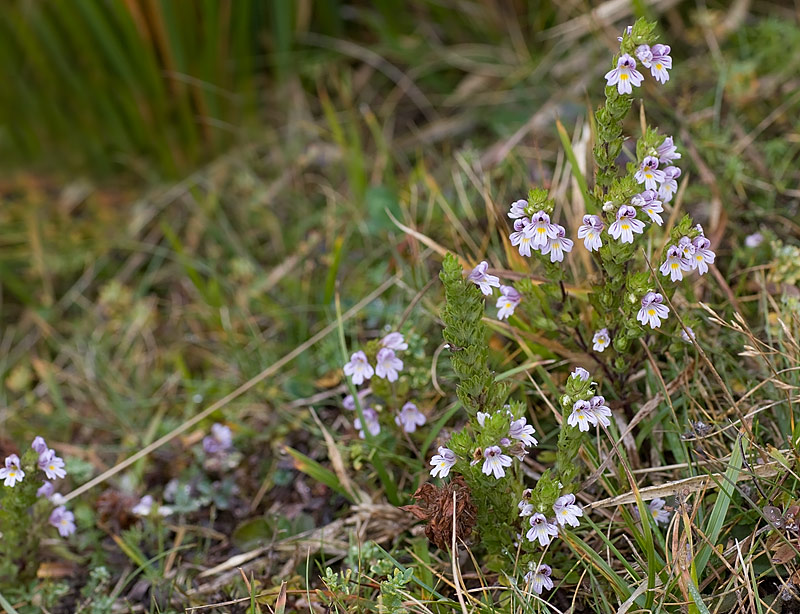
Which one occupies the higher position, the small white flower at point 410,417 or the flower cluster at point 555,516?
the flower cluster at point 555,516

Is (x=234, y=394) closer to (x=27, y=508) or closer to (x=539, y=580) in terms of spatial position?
(x=27, y=508)

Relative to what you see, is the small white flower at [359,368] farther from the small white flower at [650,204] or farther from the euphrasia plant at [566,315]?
the small white flower at [650,204]

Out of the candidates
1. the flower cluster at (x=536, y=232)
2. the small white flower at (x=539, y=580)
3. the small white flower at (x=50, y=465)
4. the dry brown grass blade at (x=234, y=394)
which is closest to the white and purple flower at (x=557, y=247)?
the flower cluster at (x=536, y=232)

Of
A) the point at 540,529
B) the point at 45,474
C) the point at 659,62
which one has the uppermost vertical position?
the point at 659,62

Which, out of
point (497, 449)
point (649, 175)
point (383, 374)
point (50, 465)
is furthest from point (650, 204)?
point (50, 465)

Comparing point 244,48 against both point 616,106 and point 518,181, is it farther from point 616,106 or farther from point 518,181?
point 616,106

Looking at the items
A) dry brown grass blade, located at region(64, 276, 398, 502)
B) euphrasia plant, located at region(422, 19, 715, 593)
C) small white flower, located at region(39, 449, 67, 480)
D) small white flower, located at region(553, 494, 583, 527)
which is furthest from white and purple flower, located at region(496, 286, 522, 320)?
small white flower, located at region(39, 449, 67, 480)

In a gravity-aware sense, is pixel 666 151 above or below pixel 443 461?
above

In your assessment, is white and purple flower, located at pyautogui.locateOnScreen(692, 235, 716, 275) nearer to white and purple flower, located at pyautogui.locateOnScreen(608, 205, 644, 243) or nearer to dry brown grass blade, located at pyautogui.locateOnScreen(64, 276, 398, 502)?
white and purple flower, located at pyautogui.locateOnScreen(608, 205, 644, 243)
